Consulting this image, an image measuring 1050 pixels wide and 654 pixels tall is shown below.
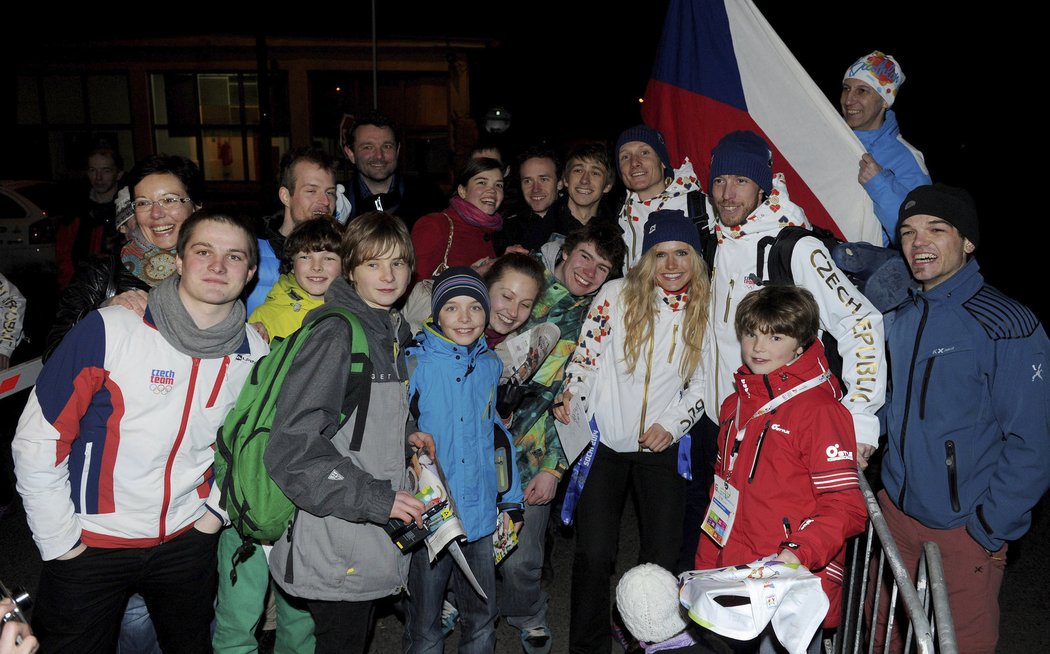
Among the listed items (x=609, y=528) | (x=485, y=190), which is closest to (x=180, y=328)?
(x=609, y=528)

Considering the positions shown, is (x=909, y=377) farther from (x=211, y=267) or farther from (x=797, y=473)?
(x=211, y=267)

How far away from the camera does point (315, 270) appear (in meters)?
3.94

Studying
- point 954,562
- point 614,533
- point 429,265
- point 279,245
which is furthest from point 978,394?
point 279,245

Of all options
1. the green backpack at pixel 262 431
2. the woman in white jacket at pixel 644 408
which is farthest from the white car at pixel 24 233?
the woman in white jacket at pixel 644 408

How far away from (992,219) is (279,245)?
74.1 ft

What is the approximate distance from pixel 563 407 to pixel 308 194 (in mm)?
1943

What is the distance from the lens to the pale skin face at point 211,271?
118 inches

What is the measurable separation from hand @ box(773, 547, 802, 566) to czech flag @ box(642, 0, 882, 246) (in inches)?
102

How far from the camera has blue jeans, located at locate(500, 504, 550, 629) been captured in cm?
412

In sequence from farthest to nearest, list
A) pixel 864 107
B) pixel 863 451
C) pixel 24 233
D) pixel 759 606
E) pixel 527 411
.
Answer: pixel 24 233, pixel 864 107, pixel 527 411, pixel 863 451, pixel 759 606

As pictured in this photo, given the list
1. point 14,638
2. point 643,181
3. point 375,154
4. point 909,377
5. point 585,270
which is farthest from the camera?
point 375,154

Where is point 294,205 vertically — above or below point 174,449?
above

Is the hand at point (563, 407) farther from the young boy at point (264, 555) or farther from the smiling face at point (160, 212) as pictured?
the smiling face at point (160, 212)

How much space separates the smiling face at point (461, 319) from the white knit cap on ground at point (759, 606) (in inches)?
61.0
